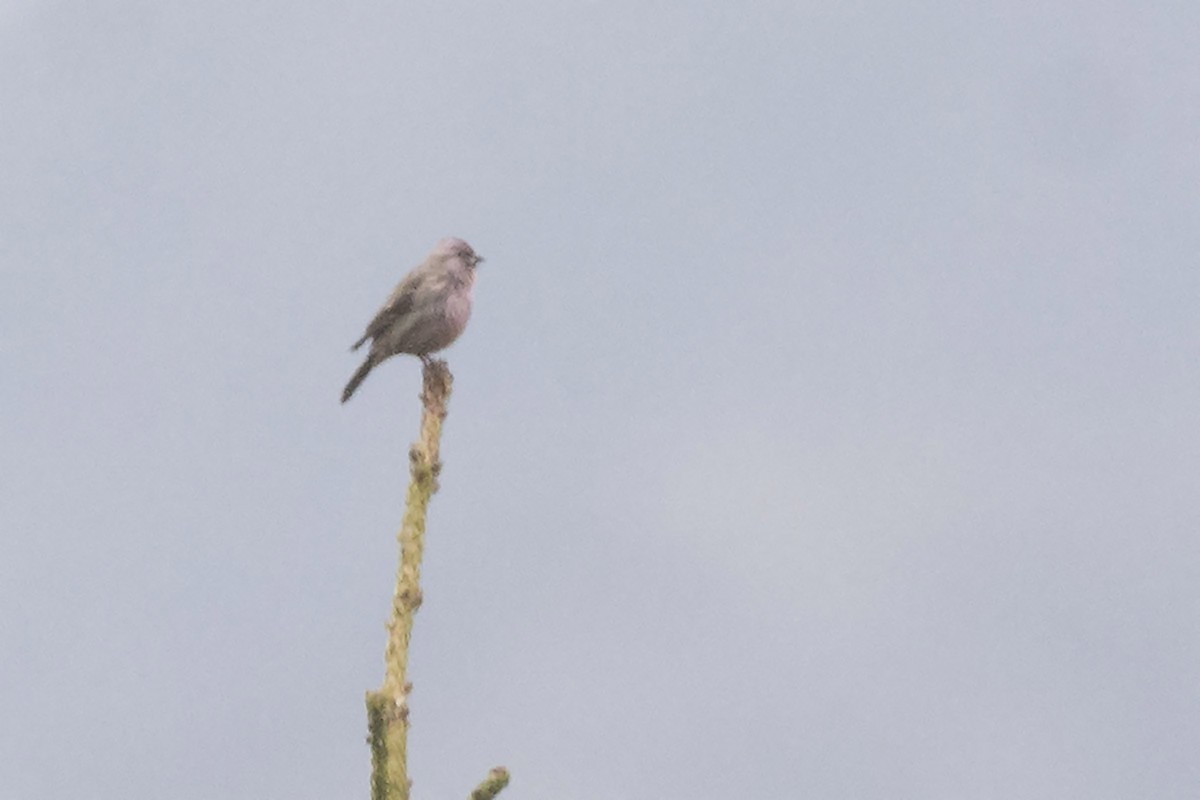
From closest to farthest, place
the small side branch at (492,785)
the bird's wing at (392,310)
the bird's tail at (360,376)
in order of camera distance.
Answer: the small side branch at (492,785) < the bird's wing at (392,310) < the bird's tail at (360,376)

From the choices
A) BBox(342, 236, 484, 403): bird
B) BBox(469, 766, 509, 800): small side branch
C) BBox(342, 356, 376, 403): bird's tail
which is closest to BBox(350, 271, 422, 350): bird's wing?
BBox(342, 236, 484, 403): bird

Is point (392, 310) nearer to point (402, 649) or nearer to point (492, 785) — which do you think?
point (402, 649)

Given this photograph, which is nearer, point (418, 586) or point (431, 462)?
point (418, 586)

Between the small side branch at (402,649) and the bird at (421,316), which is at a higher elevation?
the bird at (421,316)

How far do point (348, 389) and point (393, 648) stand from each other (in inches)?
448

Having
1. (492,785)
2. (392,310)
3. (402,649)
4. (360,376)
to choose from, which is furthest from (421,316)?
(492,785)

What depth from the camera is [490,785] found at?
448 centimetres

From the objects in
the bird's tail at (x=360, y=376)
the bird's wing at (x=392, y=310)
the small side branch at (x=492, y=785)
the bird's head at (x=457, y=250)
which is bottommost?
the small side branch at (x=492, y=785)

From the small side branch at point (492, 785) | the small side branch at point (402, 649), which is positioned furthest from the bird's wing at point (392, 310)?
the small side branch at point (492, 785)

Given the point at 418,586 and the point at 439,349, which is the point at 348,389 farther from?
the point at 418,586

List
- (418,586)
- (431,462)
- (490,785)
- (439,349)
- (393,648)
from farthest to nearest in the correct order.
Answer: (439,349), (431,462), (418,586), (393,648), (490,785)

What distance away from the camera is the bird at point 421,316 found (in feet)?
51.0

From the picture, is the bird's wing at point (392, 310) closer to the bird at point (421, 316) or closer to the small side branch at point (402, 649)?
the bird at point (421, 316)

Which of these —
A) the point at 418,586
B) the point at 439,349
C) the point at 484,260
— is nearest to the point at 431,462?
the point at 418,586
